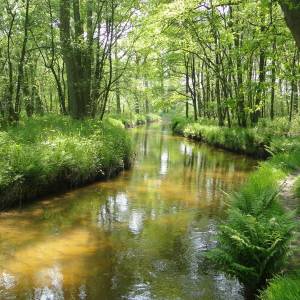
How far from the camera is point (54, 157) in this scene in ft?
36.7

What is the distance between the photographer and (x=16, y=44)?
19.2 m

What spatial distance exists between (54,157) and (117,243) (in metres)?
4.19

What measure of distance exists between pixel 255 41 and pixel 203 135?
654 inches

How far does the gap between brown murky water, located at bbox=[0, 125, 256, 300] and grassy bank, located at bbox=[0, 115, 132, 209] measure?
17.6 inches

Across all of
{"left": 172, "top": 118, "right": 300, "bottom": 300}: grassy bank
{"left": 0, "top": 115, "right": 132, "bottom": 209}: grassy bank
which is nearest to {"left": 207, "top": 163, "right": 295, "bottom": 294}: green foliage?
{"left": 172, "top": 118, "right": 300, "bottom": 300}: grassy bank

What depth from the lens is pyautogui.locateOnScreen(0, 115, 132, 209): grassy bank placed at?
9.81m

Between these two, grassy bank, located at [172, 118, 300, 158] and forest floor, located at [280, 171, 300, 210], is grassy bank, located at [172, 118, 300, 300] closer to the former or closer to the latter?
forest floor, located at [280, 171, 300, 210]

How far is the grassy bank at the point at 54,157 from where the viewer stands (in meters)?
9.81

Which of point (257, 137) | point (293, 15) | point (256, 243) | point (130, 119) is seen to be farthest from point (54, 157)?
point (130, 119)

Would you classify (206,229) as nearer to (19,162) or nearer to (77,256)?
(77,256)

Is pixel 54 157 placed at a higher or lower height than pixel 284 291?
higher

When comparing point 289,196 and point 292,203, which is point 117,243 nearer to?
point 292,203

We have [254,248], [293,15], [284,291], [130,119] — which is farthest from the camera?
[130,119]

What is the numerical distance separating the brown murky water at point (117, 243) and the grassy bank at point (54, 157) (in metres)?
0.45
